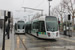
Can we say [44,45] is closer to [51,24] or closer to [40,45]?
[40,45]

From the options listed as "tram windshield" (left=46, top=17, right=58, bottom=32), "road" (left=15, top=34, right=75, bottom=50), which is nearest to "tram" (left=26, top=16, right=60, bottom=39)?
"tram windshield" (left=46, top=17, right=58, bottom=32)

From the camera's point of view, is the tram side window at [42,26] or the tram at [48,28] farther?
the tram side window at [42,26]

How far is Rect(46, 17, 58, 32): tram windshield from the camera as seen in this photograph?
20.3m

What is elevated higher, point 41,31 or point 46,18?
point 46,18

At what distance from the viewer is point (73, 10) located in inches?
1998

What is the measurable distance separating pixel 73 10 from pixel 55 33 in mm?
32924

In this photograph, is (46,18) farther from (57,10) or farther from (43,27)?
(57,10)

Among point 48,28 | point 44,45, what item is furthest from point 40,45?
point 48,28

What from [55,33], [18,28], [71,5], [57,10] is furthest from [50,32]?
[57,10]

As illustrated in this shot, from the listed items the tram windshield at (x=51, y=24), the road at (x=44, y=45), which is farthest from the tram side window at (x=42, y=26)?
the road at (x=44, y=45)

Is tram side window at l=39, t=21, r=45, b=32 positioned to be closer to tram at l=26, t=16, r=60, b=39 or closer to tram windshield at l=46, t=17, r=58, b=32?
tram at l=26, t=16, r=60, b=39

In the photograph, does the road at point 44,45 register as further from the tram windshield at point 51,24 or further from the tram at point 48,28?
the tram windshield at point 51,24

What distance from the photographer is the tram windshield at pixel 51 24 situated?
20.3m

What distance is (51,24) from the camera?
2056 centimetres
